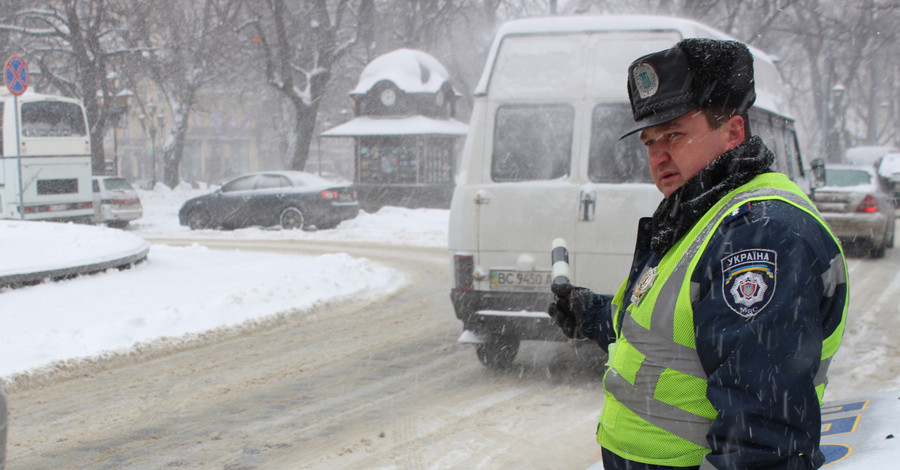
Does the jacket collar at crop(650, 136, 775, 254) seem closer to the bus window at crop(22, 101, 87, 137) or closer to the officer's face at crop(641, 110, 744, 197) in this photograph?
the officer's face at crop(641, 110, 744, 197)

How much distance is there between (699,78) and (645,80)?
4.9 inches

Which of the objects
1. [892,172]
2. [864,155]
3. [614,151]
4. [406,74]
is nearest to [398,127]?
[406,74]

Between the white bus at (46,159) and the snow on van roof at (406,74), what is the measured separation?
10811mm

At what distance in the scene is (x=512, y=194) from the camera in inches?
237

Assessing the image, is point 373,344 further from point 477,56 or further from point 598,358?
point 477,56

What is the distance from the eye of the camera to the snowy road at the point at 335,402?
15.3ft

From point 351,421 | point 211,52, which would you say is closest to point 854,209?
point 351,421

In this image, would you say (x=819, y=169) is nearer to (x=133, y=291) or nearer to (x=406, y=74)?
(x=133, y=291)

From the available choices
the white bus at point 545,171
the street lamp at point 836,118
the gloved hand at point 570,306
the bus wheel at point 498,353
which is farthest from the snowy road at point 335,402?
the street lamp at point 836,118

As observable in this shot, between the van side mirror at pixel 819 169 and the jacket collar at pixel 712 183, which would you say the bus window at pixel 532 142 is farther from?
the jacket collar at pixel 712 183

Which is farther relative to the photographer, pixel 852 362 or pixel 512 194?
pixel 852 362

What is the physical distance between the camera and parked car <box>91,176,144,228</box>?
2238 cm

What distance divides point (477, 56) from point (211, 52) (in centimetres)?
1587

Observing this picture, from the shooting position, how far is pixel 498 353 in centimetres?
665
